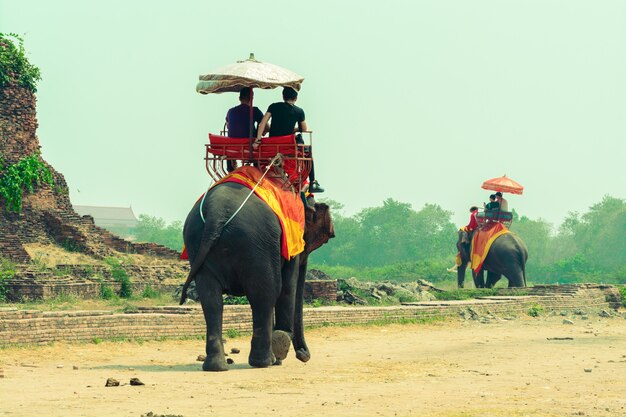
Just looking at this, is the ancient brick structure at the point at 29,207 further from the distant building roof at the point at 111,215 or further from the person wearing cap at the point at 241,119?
the distant building roof at the point at 111,215

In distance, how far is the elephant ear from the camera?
14.3 meters

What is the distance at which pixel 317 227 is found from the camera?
14289 millimetres

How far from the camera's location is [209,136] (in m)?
13.4

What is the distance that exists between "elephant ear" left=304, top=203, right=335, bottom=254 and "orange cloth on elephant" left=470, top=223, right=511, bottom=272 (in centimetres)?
1557

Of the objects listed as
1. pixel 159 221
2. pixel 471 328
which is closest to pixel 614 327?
pixel 471 328

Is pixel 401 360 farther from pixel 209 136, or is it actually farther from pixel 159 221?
pixel 159 221

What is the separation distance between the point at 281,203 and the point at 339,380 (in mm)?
2156

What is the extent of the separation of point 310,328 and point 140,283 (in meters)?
8.22

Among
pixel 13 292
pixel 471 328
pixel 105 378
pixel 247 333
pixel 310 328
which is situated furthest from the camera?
pixel 13 292

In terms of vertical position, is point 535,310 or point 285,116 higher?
point 285,116

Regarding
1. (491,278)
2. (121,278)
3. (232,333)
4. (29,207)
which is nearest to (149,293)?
(121,278)

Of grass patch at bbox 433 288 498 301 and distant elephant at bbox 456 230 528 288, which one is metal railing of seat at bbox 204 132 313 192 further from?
distant elephant at bbox 456 230 528 288

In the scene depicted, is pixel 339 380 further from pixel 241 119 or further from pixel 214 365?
pixel 241 119

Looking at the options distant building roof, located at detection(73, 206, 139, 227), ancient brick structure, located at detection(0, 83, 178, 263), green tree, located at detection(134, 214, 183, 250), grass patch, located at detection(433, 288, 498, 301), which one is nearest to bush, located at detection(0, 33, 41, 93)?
ancient brick structure, located at detection(0, 83, 178, 263)
